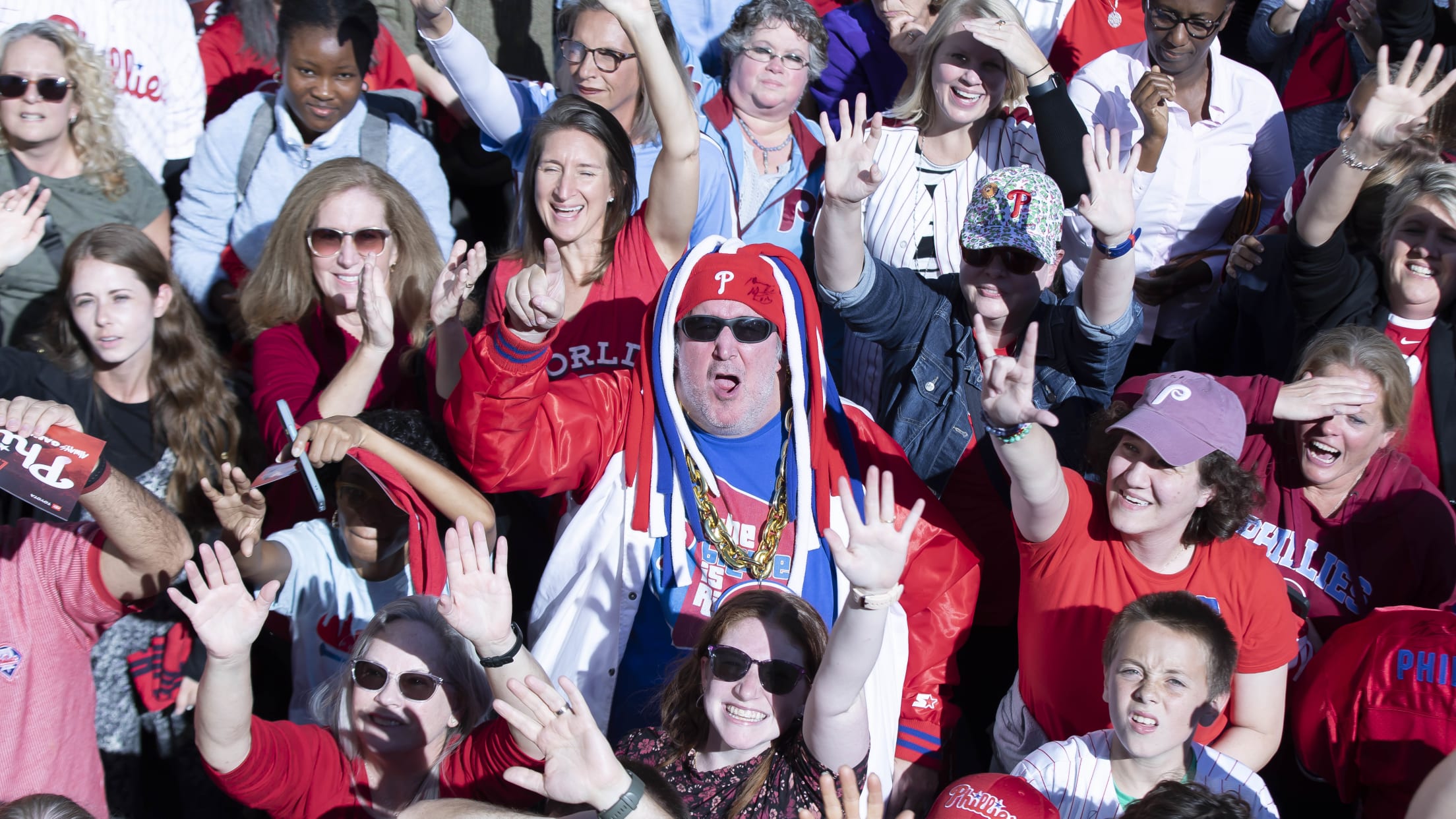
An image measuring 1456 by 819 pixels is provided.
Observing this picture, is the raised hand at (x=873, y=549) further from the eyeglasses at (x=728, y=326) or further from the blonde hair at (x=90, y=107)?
the blonde hair at (x=90, y=107)

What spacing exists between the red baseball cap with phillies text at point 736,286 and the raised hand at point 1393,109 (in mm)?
1788

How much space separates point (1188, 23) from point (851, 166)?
1.61 meters

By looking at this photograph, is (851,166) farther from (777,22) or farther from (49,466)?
(49,466)

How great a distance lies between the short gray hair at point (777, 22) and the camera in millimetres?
4770

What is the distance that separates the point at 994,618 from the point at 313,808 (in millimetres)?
1967

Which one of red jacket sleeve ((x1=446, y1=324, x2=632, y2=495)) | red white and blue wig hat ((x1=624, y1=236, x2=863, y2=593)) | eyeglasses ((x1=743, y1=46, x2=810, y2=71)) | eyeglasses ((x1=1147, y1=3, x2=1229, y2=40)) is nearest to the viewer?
red jacket sleeve ((x1=446, y1=324, x2=632, y2=495))

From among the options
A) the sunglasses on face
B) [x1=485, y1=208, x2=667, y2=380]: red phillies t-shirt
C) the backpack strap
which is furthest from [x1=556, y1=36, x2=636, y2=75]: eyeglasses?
the sunglasses on face

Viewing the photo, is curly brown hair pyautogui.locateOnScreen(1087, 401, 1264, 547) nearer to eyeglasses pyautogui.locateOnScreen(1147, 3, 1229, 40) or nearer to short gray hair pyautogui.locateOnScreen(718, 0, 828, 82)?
eyeglasses pyautogui.locateOnScreen(1147, 3, 1229, 40)

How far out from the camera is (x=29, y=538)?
3281mm

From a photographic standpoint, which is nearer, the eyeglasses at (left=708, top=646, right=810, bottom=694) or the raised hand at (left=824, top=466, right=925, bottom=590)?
the raised hand at (left=824, top=466, right=925, bottom=590)

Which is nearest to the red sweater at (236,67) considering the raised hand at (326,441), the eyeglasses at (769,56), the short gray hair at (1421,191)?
the eyeglasses at (769,56)

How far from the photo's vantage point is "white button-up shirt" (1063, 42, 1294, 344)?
4598 millimetres

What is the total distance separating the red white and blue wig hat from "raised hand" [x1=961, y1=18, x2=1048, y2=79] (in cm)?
121

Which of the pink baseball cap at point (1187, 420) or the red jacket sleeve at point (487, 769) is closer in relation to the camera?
the red jacket sleeve at point (487, 769)
